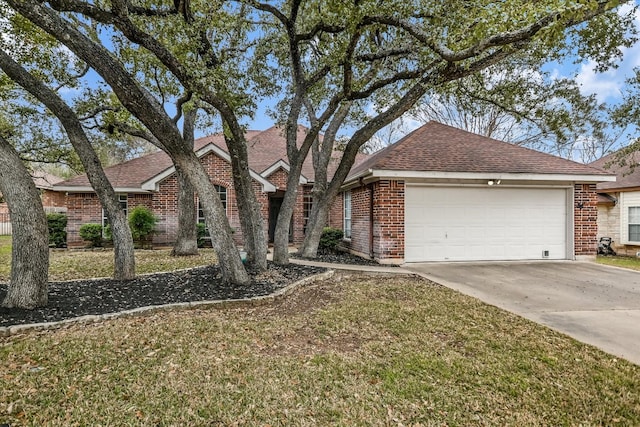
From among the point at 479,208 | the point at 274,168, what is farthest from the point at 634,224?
the point at 274,168

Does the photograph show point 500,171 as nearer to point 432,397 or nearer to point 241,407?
A: point 432,397

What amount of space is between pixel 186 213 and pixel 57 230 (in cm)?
677

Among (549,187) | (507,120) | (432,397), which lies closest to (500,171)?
(549,187)

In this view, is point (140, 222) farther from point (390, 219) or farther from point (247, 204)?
point (390, 219)

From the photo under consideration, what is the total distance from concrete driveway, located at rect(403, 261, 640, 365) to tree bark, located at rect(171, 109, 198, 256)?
7.41m

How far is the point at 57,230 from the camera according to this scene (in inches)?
547

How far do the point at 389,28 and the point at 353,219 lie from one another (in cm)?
597

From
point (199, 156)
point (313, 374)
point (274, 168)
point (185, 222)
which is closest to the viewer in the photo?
point (313, 374)

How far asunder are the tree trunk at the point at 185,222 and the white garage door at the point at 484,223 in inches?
286

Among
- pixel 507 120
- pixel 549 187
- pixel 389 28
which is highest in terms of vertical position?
pixel 507 120

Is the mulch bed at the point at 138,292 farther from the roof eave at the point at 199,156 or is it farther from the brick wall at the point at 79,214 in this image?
the brick wall at the point at 79,214

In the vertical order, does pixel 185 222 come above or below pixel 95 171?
below

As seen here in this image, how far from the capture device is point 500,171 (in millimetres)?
9414

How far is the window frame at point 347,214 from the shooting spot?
483 inches
